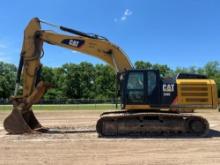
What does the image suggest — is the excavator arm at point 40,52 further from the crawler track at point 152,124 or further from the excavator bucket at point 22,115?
the crawler track at point 152,124

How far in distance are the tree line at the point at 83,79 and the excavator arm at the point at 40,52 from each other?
77339mm

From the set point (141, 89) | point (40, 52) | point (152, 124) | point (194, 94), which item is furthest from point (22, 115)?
point (194, 94)

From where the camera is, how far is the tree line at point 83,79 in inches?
3932

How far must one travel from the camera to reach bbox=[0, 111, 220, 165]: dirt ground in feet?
35.9

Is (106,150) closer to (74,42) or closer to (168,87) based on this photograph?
(168,87)

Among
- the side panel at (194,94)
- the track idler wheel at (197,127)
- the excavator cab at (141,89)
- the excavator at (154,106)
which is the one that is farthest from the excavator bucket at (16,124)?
the track idler wheel at (197,127)

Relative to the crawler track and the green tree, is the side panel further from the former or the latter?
the green tree

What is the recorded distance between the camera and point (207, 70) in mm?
108375

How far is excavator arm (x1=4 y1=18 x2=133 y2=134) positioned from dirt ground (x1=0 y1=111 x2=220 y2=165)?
6.22ft

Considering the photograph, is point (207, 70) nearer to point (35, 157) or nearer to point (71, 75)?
point (71, 75)

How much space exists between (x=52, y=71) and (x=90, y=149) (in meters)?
97.2

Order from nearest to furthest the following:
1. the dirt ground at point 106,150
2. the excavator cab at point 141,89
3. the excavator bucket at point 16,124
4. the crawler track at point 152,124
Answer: the dirt ground at point 106,150 < the crawler track at point 152,124 < the excavator cab at point 141,89 < the excavator bucket at point 16,124

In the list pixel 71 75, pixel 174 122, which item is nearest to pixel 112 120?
pixel 174 122

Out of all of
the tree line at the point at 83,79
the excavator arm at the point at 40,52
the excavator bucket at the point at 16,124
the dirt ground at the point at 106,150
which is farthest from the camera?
the tree line at the point at 83,79
